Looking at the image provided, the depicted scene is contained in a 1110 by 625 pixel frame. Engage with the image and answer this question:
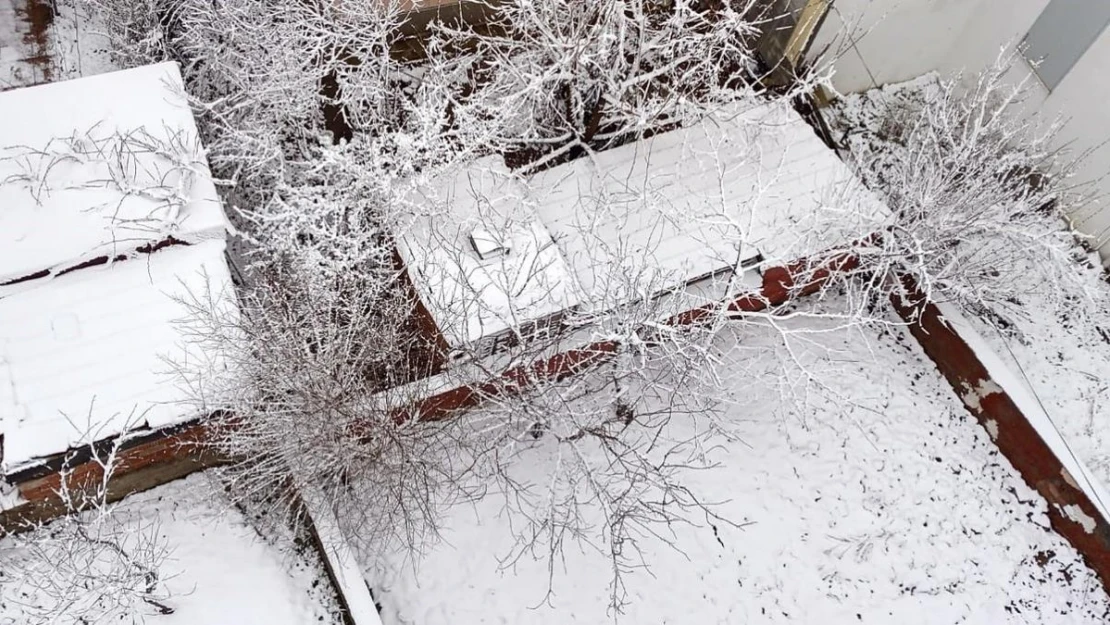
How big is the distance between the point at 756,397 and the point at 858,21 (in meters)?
6.02

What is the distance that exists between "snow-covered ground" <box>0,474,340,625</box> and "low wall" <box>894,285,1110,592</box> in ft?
29.6

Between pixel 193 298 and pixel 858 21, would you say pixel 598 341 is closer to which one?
pixel 193 298

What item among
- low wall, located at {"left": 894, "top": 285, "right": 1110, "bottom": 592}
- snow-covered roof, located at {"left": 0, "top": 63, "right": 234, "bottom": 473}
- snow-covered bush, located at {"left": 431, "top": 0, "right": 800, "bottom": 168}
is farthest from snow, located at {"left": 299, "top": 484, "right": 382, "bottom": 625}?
low wall, located at {"left": 894, "top": 285, "right": 1110, "bottom": 592}

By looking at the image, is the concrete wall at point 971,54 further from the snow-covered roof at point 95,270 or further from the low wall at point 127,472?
the low wall at point 127,472

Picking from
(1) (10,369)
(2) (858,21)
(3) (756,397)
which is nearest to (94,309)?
(1) (10,369)

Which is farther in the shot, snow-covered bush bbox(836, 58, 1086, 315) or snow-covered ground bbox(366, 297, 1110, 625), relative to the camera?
snow-covered bush bbox(836, 58, 1086, 315)

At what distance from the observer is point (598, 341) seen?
33.5 feet

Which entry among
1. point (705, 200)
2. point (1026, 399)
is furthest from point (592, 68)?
point (1026, 399)

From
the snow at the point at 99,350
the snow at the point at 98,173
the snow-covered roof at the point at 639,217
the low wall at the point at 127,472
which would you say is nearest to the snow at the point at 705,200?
the snow-covered roof at the point at 639,217

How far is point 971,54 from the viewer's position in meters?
14.2

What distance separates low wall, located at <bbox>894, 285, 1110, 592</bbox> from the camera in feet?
37.6

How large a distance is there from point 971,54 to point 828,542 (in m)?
8.68

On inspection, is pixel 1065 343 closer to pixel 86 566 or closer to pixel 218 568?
pixel 218 568

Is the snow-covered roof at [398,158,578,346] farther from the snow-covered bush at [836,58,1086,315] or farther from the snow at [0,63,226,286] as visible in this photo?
the snow-covered bush at [836,58,1086,315]
